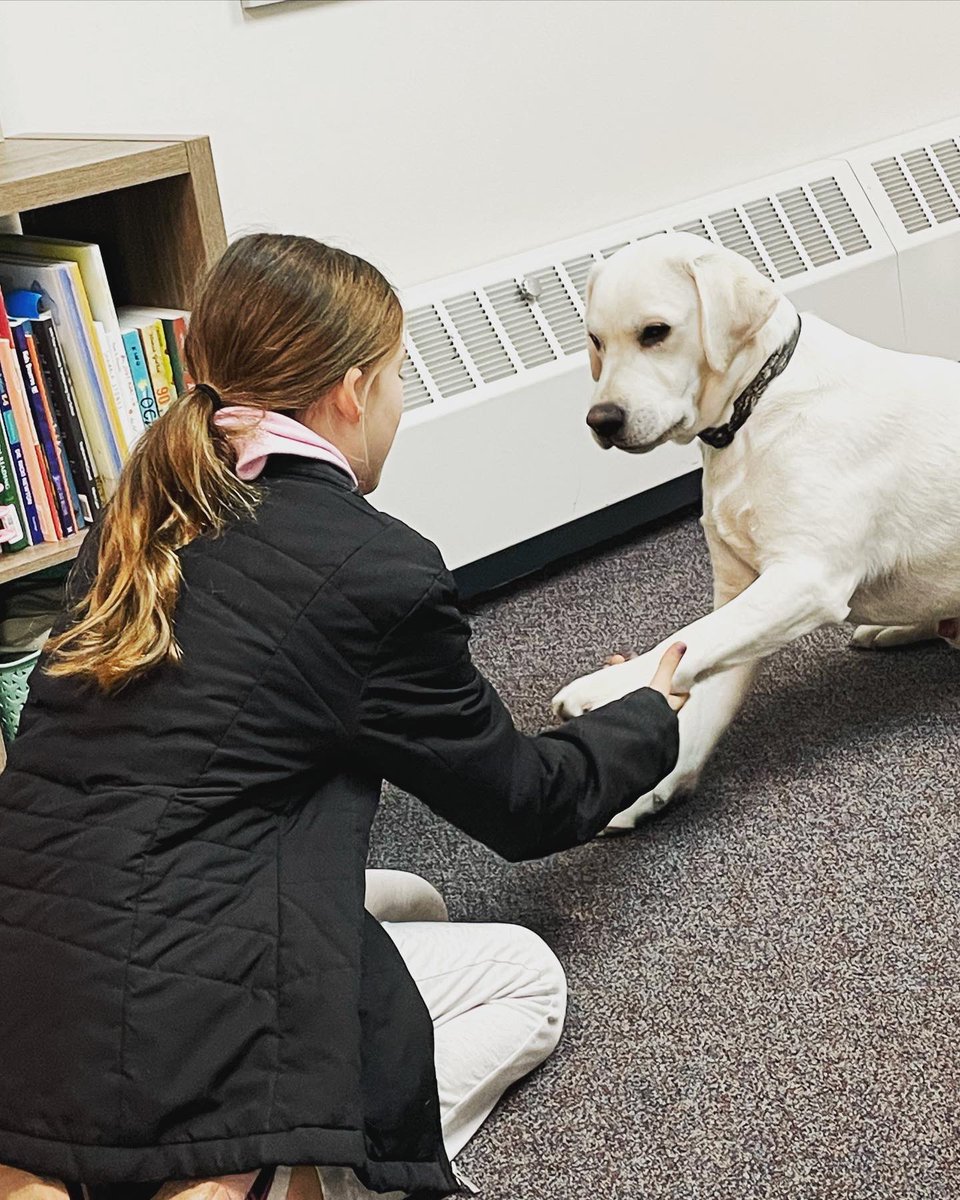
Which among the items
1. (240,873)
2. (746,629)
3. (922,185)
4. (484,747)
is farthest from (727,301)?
(922,185)

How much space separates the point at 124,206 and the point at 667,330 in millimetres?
708

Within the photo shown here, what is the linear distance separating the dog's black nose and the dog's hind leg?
641mm

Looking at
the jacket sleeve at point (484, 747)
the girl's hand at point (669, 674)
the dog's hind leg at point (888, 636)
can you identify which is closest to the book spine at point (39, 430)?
the jacket sleeve at point (484, 747)

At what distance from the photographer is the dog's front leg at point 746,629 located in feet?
5.66

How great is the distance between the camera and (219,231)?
1755mm

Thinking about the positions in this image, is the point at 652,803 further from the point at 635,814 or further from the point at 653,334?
the point at 653,334

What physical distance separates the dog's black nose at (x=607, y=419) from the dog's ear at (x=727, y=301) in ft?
0.43

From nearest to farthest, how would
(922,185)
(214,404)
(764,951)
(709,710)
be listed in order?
(214,404)
(764,951)
(709,710)
(922,185)

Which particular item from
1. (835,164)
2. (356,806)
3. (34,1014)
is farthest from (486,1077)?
(835,164)

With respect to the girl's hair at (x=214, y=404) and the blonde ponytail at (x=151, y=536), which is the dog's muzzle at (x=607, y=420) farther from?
the blonde ponytail at (x=151, y=536)

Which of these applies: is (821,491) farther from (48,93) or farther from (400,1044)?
(48,93)

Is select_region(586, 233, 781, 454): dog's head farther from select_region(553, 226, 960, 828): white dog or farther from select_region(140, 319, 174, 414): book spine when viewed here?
select_region(140, 319, 174, 414): book spine

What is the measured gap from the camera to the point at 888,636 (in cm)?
224

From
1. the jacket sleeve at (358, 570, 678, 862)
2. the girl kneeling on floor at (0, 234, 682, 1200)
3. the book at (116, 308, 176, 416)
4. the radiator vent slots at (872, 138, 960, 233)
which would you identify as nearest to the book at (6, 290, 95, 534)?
the book at (116, 308, 176, 416)
